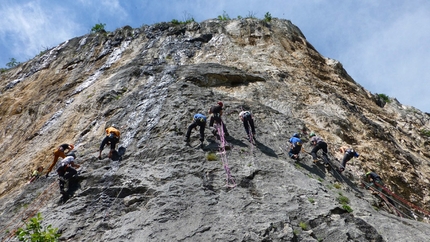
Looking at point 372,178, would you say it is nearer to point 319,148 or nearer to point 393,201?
point 393,201

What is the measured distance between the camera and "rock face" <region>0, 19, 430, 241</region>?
28.2 feet

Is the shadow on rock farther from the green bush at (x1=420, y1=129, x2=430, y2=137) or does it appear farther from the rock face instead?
the green bush at (x1=420, y1=129, x2=430, y2=137)

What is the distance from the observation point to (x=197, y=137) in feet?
38.5

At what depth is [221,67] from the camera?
1669cm

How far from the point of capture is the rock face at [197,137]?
8594mm

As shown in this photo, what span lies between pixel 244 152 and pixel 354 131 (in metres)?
5.85

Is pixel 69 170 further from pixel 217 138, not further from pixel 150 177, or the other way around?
pixel 217 138

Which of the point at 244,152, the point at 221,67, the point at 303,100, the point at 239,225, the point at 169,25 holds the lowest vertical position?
the point at 239,225

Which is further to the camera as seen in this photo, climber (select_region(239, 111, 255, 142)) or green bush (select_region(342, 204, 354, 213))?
climber (select_region(239, 111, 255, 142))

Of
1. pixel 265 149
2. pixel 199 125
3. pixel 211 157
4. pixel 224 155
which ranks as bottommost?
pixel 211 157

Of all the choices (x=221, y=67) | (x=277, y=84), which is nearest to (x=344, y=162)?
(x=277, y=84)

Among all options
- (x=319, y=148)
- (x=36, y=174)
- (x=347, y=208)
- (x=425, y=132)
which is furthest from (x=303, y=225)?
(x=425, y=132)

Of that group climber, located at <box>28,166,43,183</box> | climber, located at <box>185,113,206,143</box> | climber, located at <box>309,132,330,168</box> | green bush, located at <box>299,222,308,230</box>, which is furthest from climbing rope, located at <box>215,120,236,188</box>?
climber, located at <box>28,166,43,183</box>

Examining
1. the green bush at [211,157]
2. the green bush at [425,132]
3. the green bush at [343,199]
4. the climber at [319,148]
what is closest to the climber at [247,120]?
the green bush at [211,157]
